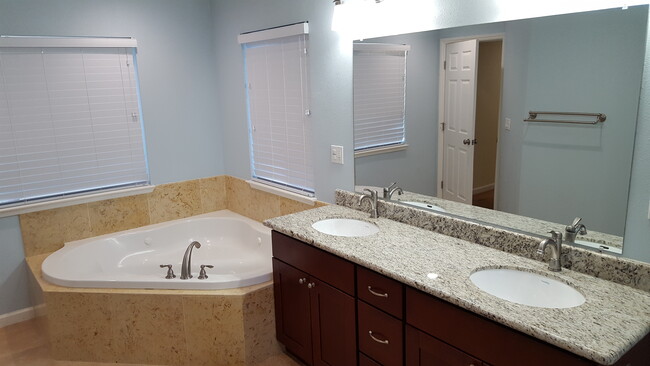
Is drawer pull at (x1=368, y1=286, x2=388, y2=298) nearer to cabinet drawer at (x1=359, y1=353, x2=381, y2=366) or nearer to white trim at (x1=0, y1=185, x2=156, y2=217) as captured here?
cabinet drawer at (x1=359, y1=353, x2=381, y2=366)

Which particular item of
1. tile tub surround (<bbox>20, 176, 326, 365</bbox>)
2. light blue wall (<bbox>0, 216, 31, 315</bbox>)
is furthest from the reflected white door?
light blue wall (<bbox>0, 216, 31, 315</bbox>)

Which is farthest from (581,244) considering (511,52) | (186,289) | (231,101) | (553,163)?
(231,101)

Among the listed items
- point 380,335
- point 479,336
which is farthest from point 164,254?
point 479,336

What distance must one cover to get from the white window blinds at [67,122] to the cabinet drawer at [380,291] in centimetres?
236

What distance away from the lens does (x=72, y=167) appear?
135 inches

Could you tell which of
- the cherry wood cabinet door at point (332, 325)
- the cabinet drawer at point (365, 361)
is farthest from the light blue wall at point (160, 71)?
the cabinet drawer at point (365, 361)

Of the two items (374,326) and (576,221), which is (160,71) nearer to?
(374,326)

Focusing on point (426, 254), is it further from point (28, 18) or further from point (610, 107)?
point (28, 18)

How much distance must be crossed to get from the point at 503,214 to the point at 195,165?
8.79 ft

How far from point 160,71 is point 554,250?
3.05 meters

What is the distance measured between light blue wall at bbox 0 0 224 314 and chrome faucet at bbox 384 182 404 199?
76.7 inches

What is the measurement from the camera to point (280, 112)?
11.1ft

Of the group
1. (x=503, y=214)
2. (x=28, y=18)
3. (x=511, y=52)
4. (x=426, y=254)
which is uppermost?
(x=28, y=18)

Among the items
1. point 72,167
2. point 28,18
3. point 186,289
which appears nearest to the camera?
point 186,289
